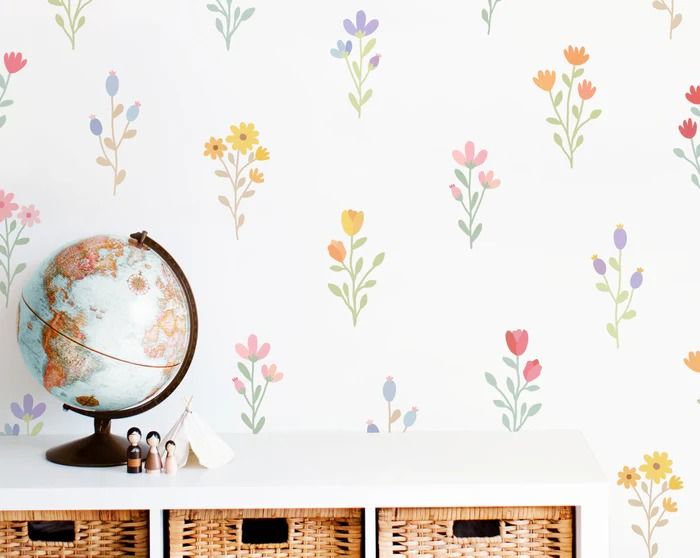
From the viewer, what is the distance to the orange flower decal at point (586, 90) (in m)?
1.74

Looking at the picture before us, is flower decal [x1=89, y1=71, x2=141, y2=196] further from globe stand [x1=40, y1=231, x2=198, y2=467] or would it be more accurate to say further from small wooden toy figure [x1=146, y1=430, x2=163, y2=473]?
small wooden toy figure [x1=146, y1=430, x2=163, y2=473]

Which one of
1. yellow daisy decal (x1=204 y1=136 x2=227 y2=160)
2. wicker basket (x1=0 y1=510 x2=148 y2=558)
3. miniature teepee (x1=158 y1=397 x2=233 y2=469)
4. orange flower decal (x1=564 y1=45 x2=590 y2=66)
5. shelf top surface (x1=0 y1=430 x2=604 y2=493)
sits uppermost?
orange flower decal (x1=564 y1=45 x2=590 y2=66)

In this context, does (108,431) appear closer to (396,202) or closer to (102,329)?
(102,329)

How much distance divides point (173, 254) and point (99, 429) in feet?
1.26

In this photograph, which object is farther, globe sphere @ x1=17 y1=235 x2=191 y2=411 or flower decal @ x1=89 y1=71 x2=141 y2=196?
flower decal @ x1=89 y1=71 x2=141 y2=196

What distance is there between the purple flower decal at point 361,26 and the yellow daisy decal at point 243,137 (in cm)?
27

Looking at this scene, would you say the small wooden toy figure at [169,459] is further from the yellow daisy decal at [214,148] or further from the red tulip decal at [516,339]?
the red tulip decal at [516,339]

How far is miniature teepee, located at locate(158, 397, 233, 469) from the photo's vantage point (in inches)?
57.8

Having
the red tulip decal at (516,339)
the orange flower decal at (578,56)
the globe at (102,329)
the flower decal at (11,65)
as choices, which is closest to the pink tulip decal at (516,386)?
the red tulip decal at (516,339)

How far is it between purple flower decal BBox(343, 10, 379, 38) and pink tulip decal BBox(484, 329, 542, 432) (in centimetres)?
66

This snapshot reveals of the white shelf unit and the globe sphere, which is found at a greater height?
the globe sphere

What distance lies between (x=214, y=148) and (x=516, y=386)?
772 mm

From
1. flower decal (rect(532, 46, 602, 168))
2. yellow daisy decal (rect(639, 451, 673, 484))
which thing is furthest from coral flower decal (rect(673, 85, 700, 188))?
yellow daisy decal (rect(639, 451, 673, 484))

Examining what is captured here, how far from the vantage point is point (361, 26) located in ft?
5.67
